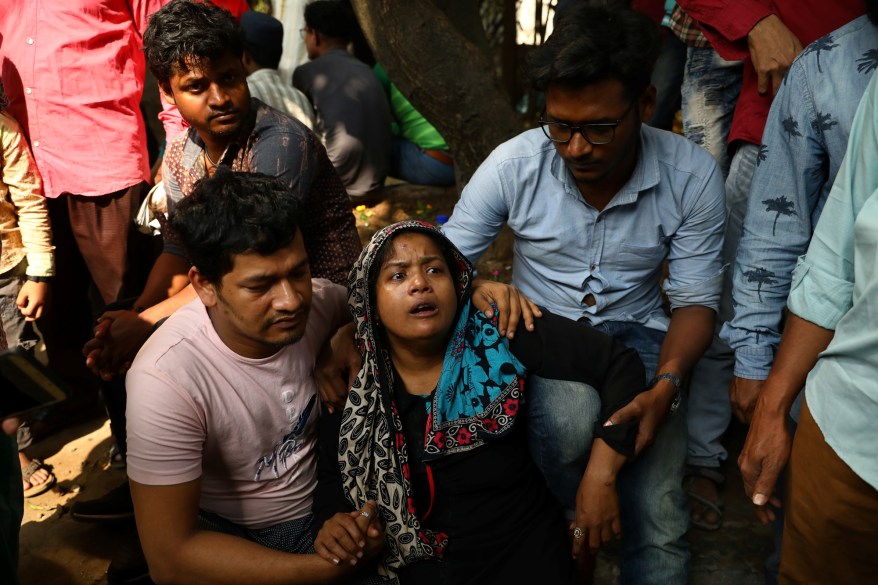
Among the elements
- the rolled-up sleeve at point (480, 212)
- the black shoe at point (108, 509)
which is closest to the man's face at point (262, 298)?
the rolled-up sleeve at point (480, 212)

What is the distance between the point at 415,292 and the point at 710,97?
166cm

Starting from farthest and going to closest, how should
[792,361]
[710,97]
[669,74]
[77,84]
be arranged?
[669,74] < [77,84] < [710,97] < [792,361]

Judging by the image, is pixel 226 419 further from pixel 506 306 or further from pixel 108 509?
pixel 108 509

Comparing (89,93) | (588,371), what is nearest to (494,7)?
(89,93)

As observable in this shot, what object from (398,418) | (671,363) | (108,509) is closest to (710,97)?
(671,363)

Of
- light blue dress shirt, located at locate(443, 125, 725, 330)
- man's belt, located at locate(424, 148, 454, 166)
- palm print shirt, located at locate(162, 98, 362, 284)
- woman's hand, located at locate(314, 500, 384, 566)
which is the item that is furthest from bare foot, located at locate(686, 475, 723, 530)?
man's belt, located at locate(424, 148, 454, 166)

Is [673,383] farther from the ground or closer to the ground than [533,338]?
closer to the ground

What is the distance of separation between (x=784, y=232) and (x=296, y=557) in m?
1.61

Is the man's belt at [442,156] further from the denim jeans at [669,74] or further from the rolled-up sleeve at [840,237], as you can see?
the rolled-up sleeve at [840,237]

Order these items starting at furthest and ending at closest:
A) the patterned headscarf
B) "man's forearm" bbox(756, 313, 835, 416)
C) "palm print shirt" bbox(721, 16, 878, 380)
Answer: the patterned headscarf, "palm print shirt" bbox(721, 16, 878, 380), "man's forearm" bbox(756, 313, 835, 416)

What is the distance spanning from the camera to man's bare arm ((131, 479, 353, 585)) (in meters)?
1.99

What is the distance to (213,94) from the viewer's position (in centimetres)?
263

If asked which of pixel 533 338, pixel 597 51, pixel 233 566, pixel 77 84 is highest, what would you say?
pixel 597 51

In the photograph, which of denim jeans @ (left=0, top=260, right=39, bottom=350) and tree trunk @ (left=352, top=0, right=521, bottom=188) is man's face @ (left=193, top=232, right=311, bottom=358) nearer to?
denim jeans @ (left=0, top=260, right=39, bottom=350)
